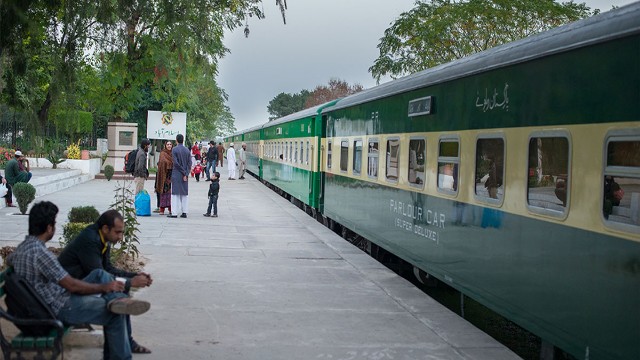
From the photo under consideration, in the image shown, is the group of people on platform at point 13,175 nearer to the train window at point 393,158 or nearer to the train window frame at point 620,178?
the train window at point 393,158

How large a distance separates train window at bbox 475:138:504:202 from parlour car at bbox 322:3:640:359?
0.02 m

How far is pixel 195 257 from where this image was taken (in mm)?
13031

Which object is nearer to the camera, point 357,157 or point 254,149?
point 357,157

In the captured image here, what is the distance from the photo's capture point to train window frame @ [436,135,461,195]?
9.02 metres

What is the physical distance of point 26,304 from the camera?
5.67 m

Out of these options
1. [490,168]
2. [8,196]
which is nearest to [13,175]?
[8,196]

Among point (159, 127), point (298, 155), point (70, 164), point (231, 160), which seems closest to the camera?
point (298, 155)

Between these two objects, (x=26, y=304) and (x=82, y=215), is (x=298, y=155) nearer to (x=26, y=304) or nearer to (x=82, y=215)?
(x=82, y=215)

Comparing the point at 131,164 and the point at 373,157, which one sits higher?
the point at 373,157

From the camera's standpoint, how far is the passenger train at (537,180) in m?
5.52

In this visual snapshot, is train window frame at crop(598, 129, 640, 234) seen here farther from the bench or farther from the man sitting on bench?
the bench

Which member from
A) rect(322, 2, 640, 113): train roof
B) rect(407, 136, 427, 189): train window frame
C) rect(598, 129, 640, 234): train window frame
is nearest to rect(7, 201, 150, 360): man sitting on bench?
Result: rect(598, 129, 640, 234): train window frame

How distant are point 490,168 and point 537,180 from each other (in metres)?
1.16

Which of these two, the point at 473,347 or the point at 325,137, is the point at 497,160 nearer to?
the point at 473,347
